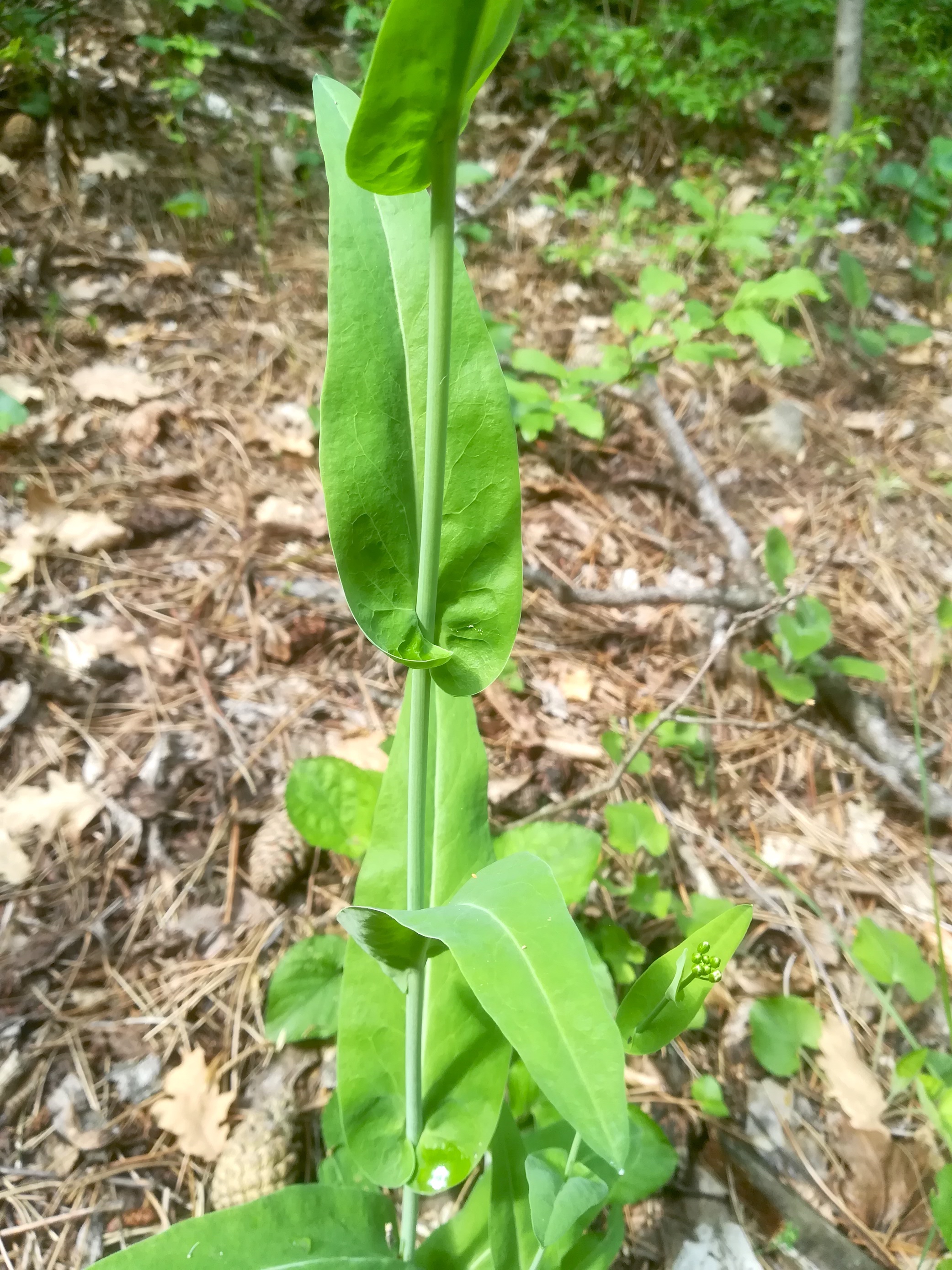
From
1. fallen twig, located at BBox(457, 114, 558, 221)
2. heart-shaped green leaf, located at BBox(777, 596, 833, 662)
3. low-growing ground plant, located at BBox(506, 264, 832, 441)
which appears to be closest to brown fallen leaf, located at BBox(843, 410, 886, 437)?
low-growing ground plant, located at BBox(506, 264, 832, 441)

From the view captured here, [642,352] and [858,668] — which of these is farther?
[642,352]

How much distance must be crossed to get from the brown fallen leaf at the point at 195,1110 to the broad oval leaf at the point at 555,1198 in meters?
0.57

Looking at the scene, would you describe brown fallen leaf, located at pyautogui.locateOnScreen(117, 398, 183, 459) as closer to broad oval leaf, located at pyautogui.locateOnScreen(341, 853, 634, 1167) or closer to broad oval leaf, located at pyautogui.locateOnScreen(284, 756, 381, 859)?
broad oval leaf, located at pyautogui.locateOnScreen(284, 756, 381, 859)

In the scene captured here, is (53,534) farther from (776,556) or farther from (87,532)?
(776,556)

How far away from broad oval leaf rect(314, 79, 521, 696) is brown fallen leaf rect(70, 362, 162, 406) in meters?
1.60

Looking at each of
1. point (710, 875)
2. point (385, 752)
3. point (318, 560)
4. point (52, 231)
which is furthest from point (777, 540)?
point (52, 231)

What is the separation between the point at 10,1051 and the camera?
1.11 meters

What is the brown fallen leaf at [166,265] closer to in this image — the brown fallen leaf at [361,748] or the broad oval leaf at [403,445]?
the brown fallen leaf at [361,748]

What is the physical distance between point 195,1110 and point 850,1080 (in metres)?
1.06

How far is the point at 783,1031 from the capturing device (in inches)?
47.8

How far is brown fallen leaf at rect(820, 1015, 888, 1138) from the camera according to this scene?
3.96 ft

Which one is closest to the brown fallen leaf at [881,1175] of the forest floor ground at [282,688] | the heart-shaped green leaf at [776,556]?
the forest floor ground at [282,688]

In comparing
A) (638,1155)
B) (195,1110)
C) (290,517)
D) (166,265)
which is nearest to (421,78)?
(638,1155)

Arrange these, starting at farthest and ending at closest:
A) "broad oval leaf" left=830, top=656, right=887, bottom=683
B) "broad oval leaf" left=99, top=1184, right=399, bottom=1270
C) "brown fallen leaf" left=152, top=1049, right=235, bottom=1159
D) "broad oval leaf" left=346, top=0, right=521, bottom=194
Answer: "broad oval leaf" left=830, top=656, right=887, bottom=683
"brown fallen leaf" left=152, top=1049, right=235, bottom=1159
"broad oval leaf" left=99, top=1184, right=399, bottom=1270
"broad oval leaf" left=346, top=0, right=521, bottom=194
